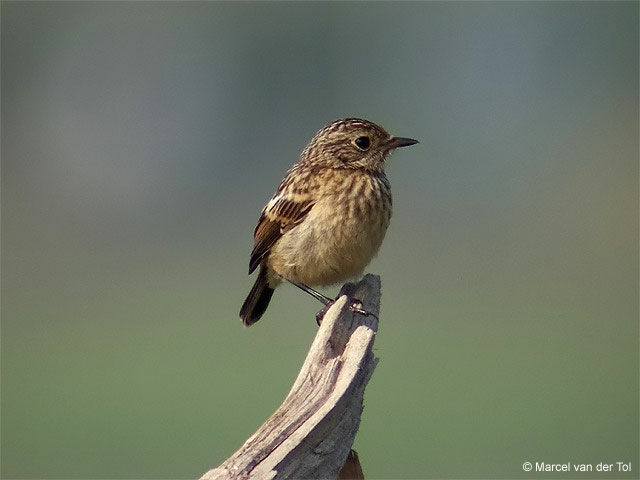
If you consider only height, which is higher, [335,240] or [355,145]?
[355,145]

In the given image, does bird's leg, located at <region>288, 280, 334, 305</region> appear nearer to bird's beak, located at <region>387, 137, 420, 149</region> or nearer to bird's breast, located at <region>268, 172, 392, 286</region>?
bird's breast, located at <region>268, 172, 392, 286</region>

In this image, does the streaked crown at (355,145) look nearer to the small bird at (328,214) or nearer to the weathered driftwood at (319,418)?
the small bird at (328,214)

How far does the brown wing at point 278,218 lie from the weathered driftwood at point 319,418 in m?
1.64

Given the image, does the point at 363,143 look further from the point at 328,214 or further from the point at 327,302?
the point at 327,302

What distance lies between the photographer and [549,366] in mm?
17484

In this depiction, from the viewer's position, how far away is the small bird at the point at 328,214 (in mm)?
6625

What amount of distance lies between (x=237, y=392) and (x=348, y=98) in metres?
18.8

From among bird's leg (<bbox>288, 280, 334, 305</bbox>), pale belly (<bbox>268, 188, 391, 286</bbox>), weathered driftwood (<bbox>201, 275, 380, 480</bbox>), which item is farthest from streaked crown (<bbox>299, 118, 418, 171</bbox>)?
weathered driftwood (<bbox>201, 275, 380, 480</bbox>)

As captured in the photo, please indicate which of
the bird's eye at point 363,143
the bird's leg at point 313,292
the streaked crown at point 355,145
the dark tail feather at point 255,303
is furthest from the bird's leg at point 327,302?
the bird's eye at point 363,143

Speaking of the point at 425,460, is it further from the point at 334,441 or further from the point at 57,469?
the point at 334,441

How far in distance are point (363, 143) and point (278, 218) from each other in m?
0.74

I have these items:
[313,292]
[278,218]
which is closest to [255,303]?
[313,292]

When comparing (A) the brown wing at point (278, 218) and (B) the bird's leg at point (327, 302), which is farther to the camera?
(A) the brown wing at point (278, 218)

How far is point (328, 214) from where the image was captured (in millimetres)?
6680
